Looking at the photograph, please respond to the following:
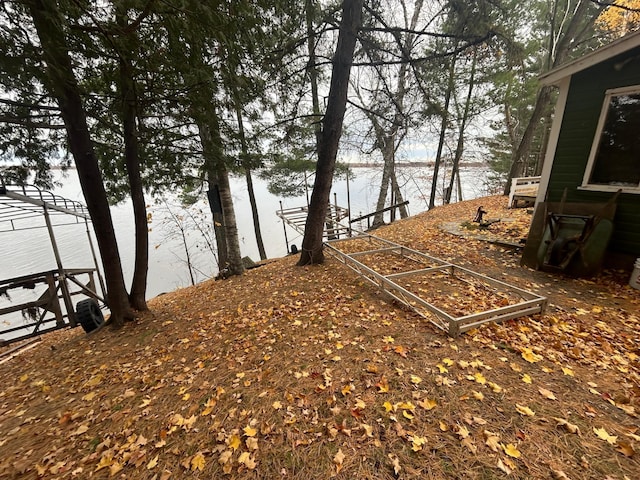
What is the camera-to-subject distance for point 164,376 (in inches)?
133

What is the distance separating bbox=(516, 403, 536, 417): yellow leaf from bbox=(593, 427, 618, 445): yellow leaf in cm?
43

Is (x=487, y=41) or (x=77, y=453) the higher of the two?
(x=487, y=41)

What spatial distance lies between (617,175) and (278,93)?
7.66 meters

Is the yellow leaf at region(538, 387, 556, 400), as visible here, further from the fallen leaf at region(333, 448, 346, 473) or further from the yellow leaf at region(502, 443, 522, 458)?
the fallen leaf at region(333, 448, 346, 473)

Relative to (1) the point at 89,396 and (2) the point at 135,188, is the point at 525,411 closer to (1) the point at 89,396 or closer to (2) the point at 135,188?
(1) the point at 89,396

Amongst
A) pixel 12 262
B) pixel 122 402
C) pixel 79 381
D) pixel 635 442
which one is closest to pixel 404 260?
pixel 635 442

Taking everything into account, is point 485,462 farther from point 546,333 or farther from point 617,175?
point 617,175

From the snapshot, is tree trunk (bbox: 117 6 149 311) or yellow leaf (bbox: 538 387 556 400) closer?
yellow leaf (bbox: 538 387 556 400)

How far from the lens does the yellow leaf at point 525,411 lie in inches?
92.1


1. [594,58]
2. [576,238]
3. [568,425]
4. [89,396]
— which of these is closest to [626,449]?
[568,425]

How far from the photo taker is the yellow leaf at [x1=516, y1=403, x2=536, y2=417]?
2.34m

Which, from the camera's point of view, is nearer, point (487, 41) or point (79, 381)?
point (79, 381)

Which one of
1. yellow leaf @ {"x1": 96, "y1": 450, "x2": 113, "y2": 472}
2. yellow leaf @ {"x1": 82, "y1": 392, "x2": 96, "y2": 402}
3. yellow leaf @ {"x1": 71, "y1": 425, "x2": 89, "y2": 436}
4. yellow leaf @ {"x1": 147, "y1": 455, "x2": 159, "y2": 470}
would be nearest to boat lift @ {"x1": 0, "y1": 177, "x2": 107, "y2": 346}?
yellow leaf @ {"x1": 82, "y1": 392, "x2": 96, "y2": 402}

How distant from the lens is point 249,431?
2389mm
